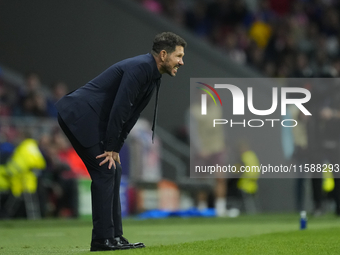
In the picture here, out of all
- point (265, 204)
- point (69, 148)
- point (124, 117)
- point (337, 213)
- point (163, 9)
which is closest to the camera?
point (124, 117)

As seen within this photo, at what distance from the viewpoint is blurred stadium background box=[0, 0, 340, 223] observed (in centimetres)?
1281

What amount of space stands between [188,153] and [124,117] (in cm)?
1054

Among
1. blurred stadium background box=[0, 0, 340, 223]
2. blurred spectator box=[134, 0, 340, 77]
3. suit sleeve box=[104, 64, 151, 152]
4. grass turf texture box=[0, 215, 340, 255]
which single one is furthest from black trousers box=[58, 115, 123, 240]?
blurred spectator box=[134, 0, 340, 77]

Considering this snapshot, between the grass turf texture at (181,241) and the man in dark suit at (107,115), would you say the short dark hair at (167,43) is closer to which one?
the man in dark suit at (107,115)

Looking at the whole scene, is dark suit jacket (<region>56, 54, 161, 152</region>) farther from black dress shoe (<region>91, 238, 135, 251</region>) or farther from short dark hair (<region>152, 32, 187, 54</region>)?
black dress shoe (<region>91, 238, 135, 251</region>)

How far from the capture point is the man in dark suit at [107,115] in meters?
5.52

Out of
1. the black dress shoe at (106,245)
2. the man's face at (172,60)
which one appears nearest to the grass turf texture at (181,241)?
the black dress shoe at (106,245)

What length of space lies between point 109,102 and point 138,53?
1083 cm

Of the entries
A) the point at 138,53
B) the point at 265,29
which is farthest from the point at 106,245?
the point at 265,29

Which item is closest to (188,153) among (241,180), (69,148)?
(241,180)

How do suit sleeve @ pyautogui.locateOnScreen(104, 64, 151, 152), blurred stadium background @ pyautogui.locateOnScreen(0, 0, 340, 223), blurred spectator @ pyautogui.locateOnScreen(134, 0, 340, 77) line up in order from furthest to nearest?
1. blurred spectator @ pyautogui.locateOnScreen(134, 0, 340, 77)
2. blurred stadium background @ pyautogui.locateOnScreen(0, 0, 340, 223)
3. suit sleeve @ pyautogui.locateOnScreen(104, 64, 151, 152)

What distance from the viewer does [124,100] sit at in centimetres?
545

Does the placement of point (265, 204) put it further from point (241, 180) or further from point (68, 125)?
point (68, 125)

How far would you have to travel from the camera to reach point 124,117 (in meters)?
5.50
